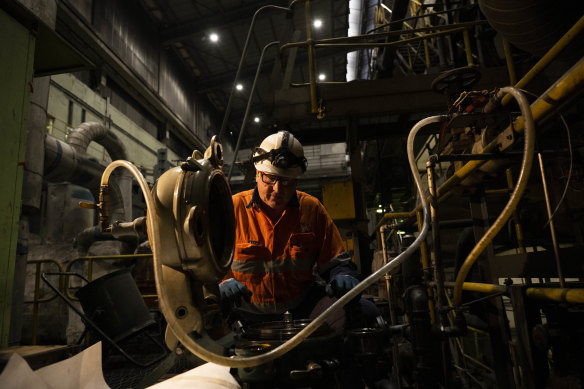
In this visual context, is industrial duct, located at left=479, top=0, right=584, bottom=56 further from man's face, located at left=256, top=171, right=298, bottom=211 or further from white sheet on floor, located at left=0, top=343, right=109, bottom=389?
white sheet on floor, located at left=0, top=343, right=109, bottom=389

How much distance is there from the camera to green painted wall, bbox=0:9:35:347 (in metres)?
2.13

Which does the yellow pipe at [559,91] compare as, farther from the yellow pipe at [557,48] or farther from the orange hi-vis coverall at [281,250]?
the orange hi-vis coverall at [281,250]

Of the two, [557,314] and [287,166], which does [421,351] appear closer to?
[557,314]

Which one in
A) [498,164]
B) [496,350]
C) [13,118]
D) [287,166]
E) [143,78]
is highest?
[143,78]

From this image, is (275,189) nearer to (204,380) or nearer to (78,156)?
(204,380)

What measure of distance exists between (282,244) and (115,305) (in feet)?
6.96

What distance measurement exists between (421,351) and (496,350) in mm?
869

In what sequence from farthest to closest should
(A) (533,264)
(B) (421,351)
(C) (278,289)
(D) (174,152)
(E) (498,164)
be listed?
1. (D) (174,152)
2. (C) (278,289)
3. (A) (533,264)
4. (E) (498,164)
5. (B) (421,351)

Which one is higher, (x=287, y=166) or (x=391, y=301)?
(x=287, y=166)

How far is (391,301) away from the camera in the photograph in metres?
2.24

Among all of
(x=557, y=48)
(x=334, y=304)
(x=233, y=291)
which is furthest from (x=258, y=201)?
(x=557, y=48)

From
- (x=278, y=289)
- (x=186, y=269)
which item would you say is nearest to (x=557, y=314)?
(x=278, y=289)

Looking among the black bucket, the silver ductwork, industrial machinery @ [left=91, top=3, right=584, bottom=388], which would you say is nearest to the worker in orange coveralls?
industrial machinery @ [left=91, top=3, right=584, bottom=388]

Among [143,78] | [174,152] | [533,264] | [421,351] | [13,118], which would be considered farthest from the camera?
[174,152]
